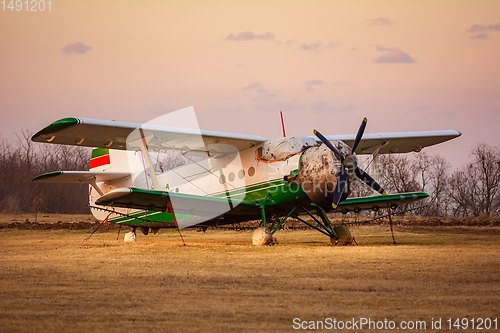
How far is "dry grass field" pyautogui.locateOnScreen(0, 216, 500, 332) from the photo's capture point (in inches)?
228

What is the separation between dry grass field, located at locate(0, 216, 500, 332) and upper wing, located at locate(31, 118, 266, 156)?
11.5ft

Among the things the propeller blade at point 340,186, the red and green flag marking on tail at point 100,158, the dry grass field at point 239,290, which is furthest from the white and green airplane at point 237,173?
the dry grass field at point 239,290

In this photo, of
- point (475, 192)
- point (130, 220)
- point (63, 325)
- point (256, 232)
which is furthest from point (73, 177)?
point (475, 192)

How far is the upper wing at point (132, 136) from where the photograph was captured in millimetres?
14297

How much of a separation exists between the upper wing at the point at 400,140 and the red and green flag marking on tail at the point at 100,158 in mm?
9377

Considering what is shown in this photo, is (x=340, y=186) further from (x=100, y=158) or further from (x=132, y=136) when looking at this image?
(x=100, y=158)

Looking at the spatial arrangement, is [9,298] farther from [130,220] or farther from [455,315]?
[130,220]

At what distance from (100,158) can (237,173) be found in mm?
7553

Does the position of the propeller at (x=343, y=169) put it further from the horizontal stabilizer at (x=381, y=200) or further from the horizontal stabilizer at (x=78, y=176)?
the horizontal stabilizer at (x=78, y=176)

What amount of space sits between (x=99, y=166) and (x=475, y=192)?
41.0 meters

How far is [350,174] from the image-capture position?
1449 centimetres

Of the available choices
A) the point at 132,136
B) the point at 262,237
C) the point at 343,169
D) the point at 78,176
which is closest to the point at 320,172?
the point at 343,169

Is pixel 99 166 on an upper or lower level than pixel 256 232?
upper

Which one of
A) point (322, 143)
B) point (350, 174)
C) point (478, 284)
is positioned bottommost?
point (478, 284)
